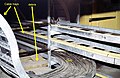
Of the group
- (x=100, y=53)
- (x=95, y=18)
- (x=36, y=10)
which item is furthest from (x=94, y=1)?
(x=100, y=53)

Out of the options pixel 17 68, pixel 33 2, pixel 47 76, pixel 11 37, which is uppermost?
pixel 33 2

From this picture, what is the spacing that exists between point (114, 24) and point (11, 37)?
176 inches

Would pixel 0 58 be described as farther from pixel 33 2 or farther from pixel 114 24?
pixel 114 24

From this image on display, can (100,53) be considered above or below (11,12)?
below

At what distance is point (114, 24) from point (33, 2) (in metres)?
2.88

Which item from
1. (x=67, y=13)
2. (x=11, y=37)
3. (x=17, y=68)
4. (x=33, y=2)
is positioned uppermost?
(x=33, y=2)

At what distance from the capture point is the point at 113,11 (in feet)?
18.7

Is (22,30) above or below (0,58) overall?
above

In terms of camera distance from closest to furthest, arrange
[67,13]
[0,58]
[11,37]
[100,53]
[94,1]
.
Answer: [11,37] → [100,53] → [0,58] → [67,13] → [94,1]

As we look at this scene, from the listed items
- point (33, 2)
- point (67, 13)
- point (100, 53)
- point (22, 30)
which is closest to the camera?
point (100, 53)

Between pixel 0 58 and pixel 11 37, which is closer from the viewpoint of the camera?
pixel 11 37

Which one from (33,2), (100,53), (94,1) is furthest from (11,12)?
(100,53)

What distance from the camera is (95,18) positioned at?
5.09 m

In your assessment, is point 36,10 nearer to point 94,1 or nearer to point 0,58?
point 94,1
